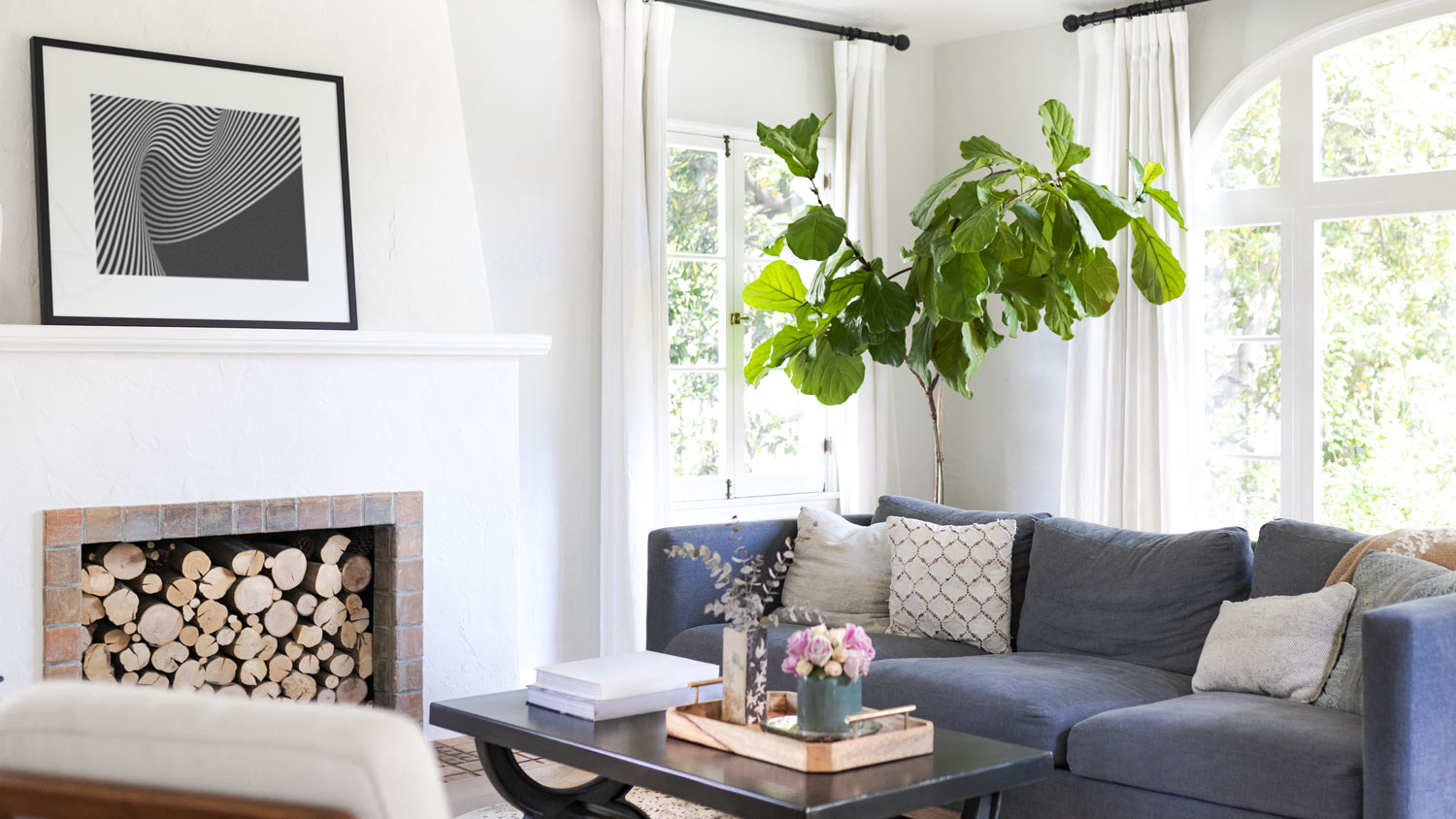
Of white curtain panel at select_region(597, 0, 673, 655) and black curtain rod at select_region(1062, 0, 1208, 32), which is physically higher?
black curtain rod at select_region(1062, 0, 1208, 32)

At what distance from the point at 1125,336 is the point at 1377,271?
2.99 ft

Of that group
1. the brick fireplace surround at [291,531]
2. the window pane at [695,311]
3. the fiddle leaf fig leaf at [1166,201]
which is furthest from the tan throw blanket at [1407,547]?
the window pane at [695,311]

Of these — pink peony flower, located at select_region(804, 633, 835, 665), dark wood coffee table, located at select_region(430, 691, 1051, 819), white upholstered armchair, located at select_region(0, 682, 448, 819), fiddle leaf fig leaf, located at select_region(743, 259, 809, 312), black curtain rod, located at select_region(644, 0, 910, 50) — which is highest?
black curtain rod, located at select_region(644, 0, 910, 50)

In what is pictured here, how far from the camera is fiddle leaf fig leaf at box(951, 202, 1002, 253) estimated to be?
4223 millimetres

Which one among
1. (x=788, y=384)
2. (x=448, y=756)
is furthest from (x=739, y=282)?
(x=448, y=756)

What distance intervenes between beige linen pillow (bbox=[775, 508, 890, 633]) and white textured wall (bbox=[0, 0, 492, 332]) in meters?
1.26

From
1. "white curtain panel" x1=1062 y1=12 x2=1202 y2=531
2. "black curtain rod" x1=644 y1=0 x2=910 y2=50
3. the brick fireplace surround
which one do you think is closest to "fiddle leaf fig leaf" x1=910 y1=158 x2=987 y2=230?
"white curtain panel" x1=1062 y1=12 x2=1202 y2=531

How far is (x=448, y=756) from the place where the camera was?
422 cm

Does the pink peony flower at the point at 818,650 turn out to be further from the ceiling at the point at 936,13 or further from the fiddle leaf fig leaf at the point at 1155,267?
the ceiling at the point at 936,13

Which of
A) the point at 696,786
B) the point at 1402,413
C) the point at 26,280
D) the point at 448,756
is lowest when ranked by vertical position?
the point at 448,756

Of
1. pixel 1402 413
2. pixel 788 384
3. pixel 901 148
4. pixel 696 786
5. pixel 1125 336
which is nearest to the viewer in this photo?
pixel 696 786

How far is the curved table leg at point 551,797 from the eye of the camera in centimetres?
299

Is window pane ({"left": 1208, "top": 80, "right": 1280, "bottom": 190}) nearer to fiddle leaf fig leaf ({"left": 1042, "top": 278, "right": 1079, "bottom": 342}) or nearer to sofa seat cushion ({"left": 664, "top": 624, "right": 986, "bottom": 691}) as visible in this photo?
fiddle leaf fig leaf ({"left": 1042, "top": 278, "right": 1079, "bottom": 342})

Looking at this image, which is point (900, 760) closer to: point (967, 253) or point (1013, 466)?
point (967, 253)
